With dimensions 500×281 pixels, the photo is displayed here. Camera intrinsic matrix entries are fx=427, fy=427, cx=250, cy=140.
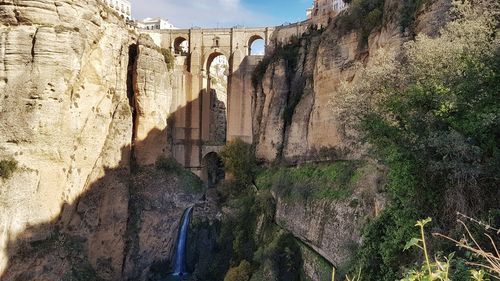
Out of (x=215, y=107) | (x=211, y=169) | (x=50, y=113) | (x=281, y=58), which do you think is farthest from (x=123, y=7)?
(x=50, y=113)

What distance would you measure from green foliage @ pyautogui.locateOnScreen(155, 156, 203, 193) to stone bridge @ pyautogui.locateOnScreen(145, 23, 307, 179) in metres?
2.93

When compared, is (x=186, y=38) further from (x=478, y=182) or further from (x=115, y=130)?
(x=478, y=182)

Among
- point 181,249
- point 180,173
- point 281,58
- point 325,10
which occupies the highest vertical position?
point 325,10

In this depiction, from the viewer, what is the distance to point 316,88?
66.4ft

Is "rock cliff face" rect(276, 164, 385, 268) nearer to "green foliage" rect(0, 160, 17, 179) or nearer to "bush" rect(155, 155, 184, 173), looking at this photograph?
"green foliage" rect(0, 160, 17, 179)

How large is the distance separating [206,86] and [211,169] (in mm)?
6504

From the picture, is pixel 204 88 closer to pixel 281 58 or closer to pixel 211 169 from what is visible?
pixel 211 169

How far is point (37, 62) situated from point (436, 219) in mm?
16832

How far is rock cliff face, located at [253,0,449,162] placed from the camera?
562 inches

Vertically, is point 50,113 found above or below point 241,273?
above

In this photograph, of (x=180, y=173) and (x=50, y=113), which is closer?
(x=50, y=113)

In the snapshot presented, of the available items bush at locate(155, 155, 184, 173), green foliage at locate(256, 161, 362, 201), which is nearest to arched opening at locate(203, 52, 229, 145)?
bush at locate(155, 155, 184, 173)

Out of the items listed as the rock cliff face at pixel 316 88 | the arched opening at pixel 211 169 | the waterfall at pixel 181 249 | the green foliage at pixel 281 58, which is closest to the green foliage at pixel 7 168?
the waterfall at pixel 181 249

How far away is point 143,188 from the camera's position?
25391 mm
